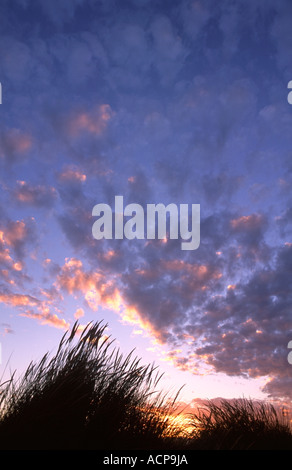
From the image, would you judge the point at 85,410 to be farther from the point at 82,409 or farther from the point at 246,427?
the point at 246,427

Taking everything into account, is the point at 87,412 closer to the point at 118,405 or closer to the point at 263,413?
the point at 118,405

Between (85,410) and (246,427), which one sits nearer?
(85,410)

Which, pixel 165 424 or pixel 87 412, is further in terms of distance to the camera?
pixel 165 424

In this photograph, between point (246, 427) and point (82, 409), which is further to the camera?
point (246, 427)

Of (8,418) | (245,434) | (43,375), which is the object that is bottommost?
(245,434)

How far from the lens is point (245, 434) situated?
7.74 metres

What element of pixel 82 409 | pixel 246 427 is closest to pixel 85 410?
pixel 82 409

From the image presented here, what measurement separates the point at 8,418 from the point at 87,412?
958 millimetres
